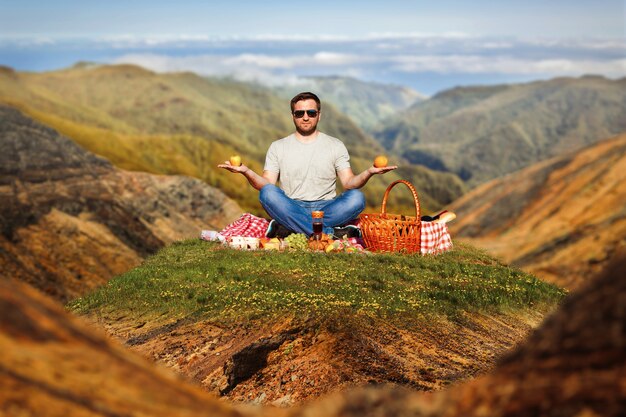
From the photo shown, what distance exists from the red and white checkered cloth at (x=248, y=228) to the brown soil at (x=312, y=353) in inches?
203

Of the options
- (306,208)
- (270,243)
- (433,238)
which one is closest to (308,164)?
(306,208)

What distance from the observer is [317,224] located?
1200 cm

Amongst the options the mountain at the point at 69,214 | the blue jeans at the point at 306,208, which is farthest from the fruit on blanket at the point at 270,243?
the mountain at the point at 69,214

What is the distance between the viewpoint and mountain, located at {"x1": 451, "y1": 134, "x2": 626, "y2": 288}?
90.4 ft

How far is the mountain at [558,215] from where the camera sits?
27.5 metres

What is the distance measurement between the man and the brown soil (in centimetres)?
474

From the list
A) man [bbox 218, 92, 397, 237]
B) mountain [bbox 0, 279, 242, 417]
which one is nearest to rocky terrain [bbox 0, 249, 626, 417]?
mountain [bbox 0, 279, 242, 417]

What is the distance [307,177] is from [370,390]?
10145 millimetres

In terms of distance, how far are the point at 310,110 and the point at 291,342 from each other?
243 inches

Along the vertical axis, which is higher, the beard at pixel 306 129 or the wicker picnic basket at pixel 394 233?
the beard at pixel 306 129

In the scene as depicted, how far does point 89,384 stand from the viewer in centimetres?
243

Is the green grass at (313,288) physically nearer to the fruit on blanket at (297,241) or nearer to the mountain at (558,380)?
the fruit on blanket at (297,241)

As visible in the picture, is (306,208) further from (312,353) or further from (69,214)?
(69,214)

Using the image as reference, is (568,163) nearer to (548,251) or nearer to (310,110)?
(548,251)
